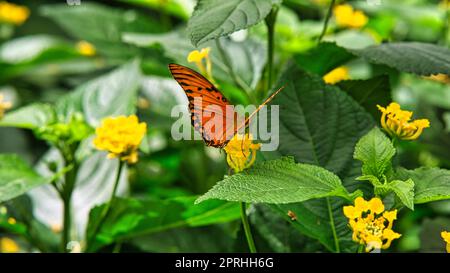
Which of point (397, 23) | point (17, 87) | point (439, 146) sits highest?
point (397, 23)

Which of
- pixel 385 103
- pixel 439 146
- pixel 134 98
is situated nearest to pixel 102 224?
pixel 134 98

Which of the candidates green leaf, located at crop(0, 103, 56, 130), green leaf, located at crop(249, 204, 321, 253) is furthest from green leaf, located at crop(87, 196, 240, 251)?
green leaf, located at crop(0, 103, 56, 130)

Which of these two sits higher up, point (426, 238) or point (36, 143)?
point (36, 143)

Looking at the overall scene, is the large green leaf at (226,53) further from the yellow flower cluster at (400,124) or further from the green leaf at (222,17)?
the yellow flower cluster at (400,124)

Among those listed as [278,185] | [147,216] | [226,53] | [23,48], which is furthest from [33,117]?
[23,48]

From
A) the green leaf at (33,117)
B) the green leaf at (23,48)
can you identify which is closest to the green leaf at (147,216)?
the green leaf at (33,117)

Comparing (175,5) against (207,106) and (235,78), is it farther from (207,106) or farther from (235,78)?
(207,106)

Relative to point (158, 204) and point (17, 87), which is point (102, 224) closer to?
point (158, 204)
